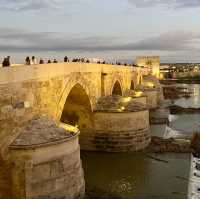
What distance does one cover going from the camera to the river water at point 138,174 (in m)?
11.6

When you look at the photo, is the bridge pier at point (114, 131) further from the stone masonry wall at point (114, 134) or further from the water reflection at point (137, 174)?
the water reflection at point (137, 174)

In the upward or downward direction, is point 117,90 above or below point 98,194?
above

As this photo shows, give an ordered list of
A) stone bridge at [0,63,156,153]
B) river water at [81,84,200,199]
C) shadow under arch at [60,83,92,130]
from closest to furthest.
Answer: stone bridge at [0,63,156,153] → river water at [81,84,200,199] → shadow under arch at [60,83,92,130]

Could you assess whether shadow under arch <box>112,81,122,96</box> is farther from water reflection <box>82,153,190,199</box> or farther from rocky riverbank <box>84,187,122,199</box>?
rocky riverbank <box>84,187,122,199</box>

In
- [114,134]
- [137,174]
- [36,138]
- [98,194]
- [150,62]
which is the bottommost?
[137,174]

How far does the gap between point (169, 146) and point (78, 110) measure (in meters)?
3.94

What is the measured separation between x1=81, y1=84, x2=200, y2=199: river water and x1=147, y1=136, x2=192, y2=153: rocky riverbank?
509mm

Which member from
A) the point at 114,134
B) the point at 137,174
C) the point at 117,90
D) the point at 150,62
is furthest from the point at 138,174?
the point at 150,62

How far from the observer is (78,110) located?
16.4 m

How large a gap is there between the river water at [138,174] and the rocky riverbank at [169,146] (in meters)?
0.51

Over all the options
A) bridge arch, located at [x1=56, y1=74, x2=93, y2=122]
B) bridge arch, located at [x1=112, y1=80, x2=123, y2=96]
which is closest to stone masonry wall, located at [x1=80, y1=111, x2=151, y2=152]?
bridge arch, located at [x1=56, y1=74, x2=93, y2=122]

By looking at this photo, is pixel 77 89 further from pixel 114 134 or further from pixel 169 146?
pixel 169 146

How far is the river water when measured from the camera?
11.6 m

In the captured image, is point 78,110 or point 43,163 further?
point 78,110
